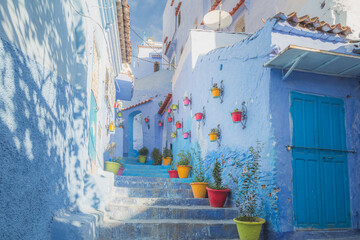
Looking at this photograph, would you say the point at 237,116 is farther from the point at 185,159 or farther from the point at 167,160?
the point at 167,160

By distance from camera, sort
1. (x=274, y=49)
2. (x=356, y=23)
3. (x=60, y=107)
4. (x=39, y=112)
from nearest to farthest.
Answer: (x=39, y=112), (x=60, y=107), (x=274, y=49), (x=356, y=23)

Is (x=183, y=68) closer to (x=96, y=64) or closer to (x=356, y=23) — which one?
(x=96, y=64)

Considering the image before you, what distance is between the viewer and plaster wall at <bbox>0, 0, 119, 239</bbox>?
2668 millimetres

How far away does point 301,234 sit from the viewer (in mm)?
4844

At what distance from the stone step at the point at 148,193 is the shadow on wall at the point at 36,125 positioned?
1767 mm

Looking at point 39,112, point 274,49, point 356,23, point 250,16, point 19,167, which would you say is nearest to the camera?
point 19,167

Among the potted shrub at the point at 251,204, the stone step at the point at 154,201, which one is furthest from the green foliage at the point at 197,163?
the potted shrub at the point at 251,204

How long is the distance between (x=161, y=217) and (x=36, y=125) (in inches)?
125

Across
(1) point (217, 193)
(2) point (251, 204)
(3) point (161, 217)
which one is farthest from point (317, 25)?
(3) point (161, 217)

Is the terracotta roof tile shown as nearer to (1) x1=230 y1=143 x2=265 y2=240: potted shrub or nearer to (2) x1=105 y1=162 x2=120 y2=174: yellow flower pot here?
(1) x1=230 y1=143 x2=265 y2=240: potted shrub

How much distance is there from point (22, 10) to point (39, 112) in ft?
3.64

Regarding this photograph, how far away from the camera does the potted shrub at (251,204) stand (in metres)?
4.63

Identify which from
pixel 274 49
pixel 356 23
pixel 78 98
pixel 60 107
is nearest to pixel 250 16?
pixel 356 23

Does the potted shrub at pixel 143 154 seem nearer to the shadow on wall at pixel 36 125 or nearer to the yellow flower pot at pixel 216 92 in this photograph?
the yellow flower pot at pixel 216 92
